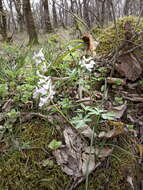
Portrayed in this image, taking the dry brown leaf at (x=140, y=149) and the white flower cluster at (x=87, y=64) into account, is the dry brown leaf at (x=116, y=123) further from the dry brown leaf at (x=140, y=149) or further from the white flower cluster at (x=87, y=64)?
the white flower cluster at (x=87, y=64)

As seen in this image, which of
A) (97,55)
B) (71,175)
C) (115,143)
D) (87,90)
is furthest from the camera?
(97,55)

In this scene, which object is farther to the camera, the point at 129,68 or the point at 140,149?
the point at 129,68

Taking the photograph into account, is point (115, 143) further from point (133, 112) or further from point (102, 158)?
point (133, 112)

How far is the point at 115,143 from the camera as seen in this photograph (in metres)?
1.17

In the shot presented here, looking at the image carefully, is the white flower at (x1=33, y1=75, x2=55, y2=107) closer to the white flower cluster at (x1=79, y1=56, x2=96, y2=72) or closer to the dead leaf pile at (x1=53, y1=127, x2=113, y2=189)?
the dead leaf pile at (x1=53, y1=127, x2=113, y2=189)

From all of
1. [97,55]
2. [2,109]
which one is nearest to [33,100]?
[2,109]

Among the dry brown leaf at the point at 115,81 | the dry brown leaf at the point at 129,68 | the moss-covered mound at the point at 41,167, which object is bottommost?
the moss-covered mound at the point at 41,167

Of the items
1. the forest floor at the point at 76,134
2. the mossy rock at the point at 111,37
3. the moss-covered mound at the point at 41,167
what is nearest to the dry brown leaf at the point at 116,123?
the forest floor at the point at 76,134

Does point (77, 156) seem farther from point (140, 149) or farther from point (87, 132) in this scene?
point (140, 149)

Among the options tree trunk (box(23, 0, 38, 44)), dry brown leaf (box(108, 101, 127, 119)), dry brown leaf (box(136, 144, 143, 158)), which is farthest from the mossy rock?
tree trunk (box(23, 0, 38, 44))

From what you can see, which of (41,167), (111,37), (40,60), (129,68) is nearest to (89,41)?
(111,37)

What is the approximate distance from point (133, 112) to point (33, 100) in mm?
886

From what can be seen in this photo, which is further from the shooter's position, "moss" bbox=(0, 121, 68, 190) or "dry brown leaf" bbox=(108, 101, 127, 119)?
"dry brown leaf" bbox=(108, 101, 127, 119)

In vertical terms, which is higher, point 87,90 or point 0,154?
point 87,90
